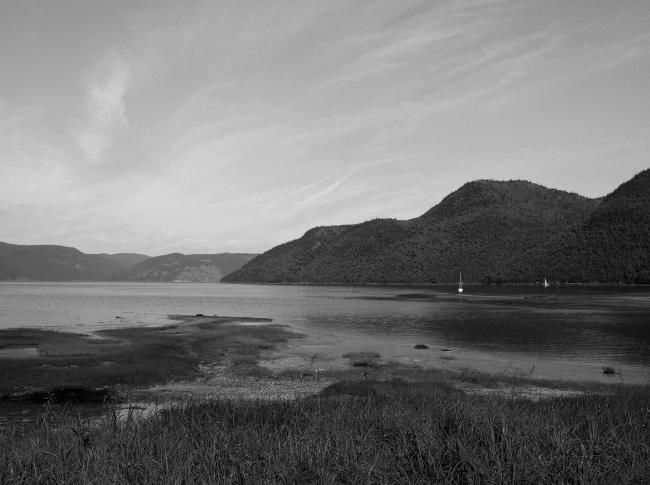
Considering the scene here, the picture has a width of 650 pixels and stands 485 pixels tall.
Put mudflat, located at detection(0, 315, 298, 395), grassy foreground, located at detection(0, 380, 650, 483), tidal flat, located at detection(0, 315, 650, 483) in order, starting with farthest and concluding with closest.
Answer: mudflat, located at detection(0, 315, 298, 395), tidal flat, located at detection(0, 315, 650, 483), grassy foreground, located at detection(0, 380, 650, 483)

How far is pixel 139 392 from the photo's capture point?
909 inches

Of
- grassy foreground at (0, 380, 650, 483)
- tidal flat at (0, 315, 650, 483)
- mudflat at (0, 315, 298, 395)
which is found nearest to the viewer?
grassy foreground at (0, 380, 650, 483)

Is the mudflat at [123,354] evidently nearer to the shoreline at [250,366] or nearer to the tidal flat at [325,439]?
the shoreline at [250,366]

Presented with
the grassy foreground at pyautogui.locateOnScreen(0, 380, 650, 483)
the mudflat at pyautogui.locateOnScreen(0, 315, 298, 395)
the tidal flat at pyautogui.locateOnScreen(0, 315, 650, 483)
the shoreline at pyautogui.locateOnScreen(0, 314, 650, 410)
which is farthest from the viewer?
the mudflat at pyautogui.locateOnScreen(0, 315, 298, 395)

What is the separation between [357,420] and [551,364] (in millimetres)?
28300

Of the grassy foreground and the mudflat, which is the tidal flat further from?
the mudflat

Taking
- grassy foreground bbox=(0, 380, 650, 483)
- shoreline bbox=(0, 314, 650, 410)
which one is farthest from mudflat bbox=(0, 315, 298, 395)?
grassy foreground bbox=(0, 380, 650, 483)

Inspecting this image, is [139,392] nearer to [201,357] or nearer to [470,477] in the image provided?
[201,357]

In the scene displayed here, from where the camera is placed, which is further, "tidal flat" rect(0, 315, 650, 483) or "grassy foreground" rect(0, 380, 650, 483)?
"tidal flat" rect(0, 315, 650, 483)

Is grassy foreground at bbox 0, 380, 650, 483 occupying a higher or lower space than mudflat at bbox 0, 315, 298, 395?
higher

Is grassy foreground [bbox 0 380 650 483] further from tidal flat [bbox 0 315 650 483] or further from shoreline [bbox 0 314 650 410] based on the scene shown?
shoreline [bbox 0 314 650 410]

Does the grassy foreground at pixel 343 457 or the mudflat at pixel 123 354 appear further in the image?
the mudflat at pixel 123 354

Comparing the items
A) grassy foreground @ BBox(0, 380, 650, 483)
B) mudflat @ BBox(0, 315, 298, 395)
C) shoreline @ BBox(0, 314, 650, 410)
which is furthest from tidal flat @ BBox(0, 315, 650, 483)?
mudflat @ BBox(0, 315, 298, 395)

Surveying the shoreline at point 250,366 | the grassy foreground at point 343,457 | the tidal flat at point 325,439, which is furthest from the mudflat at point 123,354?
the grassy foreground at point 343,457
